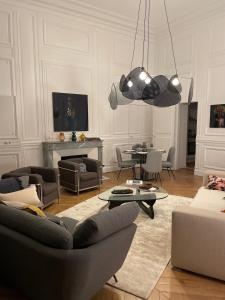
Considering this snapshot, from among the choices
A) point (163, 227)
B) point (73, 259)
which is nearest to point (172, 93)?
point (163, 227)

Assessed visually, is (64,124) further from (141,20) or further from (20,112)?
(141,20)

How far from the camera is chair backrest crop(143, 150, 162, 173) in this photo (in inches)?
231

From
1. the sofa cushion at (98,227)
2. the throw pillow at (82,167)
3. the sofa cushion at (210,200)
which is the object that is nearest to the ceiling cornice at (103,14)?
the throw pillow at (82,167)

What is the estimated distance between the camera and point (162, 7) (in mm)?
6453

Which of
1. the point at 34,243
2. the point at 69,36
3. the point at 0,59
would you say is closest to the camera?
Result: the point at 34,243

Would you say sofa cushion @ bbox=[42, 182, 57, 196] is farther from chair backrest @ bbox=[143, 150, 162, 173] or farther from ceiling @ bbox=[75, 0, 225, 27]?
ceiling @ bbox=[75, 0, 225, 27]

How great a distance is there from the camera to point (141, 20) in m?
7.50

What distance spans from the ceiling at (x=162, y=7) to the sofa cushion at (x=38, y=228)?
5.97 metres

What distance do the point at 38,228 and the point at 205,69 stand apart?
21.2 ft

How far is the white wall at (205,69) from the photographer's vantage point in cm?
634

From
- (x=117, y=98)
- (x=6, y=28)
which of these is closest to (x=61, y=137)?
(x=117, y=98)

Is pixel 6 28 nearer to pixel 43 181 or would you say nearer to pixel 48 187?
pixel 43 181

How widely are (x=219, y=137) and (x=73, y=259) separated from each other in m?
5.89

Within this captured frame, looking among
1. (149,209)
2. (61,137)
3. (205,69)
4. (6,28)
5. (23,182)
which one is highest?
(6,28)
